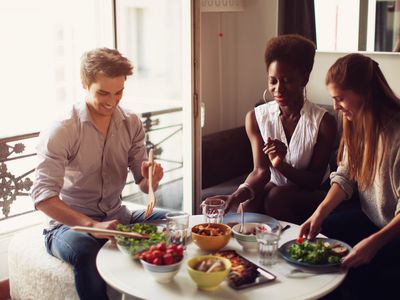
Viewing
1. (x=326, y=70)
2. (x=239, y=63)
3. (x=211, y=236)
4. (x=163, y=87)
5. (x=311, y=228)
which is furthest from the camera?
(x=239, y=63)

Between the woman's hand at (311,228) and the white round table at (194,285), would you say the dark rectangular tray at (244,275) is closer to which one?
the white round table at (194,285)

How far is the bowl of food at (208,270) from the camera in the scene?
5.07 feet

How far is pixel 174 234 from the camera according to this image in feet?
6.07

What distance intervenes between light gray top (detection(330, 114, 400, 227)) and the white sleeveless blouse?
0.32m

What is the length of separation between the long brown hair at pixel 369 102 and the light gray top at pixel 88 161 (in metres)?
0.88

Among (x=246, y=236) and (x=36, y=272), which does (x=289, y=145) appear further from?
(x=36, y=272)

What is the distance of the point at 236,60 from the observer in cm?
383

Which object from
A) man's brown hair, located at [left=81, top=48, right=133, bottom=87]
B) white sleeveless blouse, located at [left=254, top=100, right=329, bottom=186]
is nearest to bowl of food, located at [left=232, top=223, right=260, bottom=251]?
white sleeveless blouse, located at [left=254, top=100, right=329, bottom=186]

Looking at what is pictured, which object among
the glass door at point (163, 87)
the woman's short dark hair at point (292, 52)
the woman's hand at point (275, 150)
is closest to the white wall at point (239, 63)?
the glass door at point (163, 87)

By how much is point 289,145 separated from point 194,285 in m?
1.14

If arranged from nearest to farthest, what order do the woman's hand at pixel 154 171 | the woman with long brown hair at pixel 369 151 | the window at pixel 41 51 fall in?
the woman with long brown hair at pixel 369 151 < the woman's hand at pixel 154 171 < the window at pixel 41 51

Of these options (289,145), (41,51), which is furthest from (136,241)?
(41,51)

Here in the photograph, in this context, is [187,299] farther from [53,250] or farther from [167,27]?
[167,27]

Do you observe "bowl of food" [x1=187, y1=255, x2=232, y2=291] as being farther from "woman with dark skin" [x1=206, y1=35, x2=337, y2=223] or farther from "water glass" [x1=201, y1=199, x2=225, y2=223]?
"woman with dark skin" [x1=206, y1=35, x2=337, y2=223]
